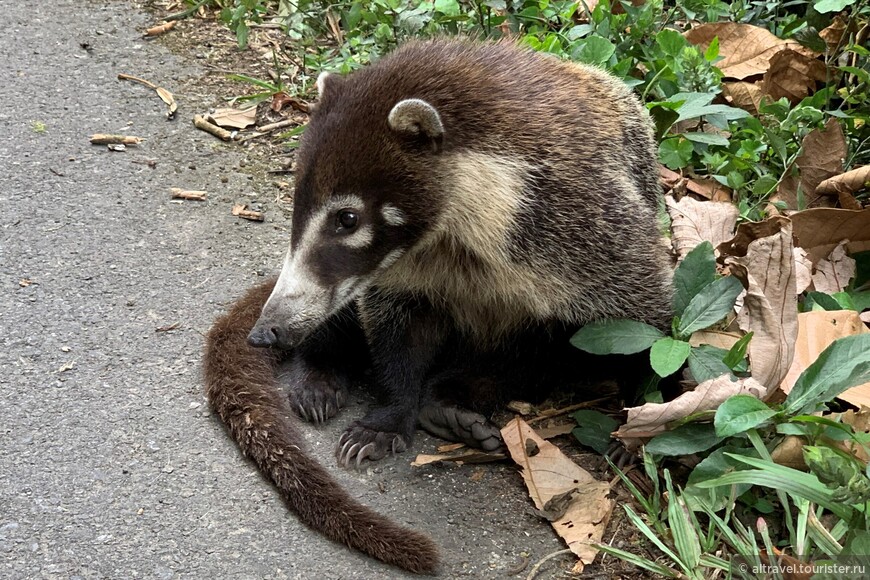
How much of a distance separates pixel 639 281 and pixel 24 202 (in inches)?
122

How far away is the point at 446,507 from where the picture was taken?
335 cm

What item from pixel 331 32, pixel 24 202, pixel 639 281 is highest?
pixel 639 281

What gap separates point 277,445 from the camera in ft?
11.1

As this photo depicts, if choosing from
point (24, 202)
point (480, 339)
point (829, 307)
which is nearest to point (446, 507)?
point (480, 339)

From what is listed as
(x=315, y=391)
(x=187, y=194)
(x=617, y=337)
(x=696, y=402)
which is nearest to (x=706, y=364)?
(x=696, y=402)

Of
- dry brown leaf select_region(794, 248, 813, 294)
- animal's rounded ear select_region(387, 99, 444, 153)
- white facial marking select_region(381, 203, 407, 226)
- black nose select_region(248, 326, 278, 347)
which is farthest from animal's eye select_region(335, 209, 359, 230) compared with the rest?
dry brown leaf select_region(794, 248, 813, 294)

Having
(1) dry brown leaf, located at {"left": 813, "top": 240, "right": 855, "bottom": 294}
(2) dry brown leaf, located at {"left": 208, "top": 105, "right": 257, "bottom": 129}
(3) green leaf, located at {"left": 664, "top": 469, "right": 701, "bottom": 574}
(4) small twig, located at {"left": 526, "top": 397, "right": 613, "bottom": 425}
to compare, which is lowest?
(2) dry brown leaf, located at {"left": 208, "top": 105, "right": 257, "bottom": 129}

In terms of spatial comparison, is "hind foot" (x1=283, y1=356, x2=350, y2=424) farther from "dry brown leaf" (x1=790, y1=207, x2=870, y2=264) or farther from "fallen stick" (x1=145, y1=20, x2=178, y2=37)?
"fallen stick" (x1=145, y1=20, x2=178, y2=37)

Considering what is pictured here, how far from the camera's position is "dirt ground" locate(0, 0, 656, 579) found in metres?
3.07

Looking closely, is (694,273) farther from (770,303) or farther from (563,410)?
(563,410)

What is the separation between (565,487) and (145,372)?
178cm

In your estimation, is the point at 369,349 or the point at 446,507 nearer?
the point at 446,507

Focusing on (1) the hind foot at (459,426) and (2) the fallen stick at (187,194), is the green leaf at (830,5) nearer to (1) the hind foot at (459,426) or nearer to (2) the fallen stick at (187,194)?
(1) the hind foot at (459,426)

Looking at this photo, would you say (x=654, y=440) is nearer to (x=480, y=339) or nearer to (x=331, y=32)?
(x=480, y=339)
